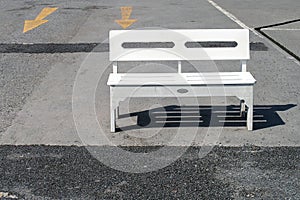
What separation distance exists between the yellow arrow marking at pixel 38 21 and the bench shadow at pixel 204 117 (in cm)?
689

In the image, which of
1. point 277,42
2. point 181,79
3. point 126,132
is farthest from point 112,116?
point 277,42

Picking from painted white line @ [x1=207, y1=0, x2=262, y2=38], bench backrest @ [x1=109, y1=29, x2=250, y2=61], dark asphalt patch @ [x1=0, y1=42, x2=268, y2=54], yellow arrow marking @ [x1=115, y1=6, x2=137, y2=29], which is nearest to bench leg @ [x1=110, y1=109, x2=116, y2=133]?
bench backrest @ [x1=109, y1=29, x2=250, y2=61]

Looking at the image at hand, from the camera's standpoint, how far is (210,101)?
7758 millimetres

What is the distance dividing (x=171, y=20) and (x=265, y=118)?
7958mm

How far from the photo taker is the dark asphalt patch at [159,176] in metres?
5.13

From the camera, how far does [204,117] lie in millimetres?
7141

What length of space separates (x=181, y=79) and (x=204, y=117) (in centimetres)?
75

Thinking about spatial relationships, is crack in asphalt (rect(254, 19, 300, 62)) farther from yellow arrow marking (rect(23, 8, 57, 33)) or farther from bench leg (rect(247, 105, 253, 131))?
yellow arrow marking (rect(23, 8, 57, 33))

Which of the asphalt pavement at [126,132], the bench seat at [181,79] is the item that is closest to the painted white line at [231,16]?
the asphalt pavement at [126,132]

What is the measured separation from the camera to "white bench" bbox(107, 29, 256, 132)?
6449 millimetres

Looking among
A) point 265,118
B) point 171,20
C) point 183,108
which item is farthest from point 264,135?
point 171,20

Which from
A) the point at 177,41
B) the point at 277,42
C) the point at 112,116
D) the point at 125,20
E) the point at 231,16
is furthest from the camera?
the point at 231,16

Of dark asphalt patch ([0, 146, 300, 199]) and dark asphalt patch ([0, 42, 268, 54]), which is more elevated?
dark asphalt patch ([0, 146, 300, 199])

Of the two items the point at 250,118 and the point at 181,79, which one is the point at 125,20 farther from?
the point at 250,118
